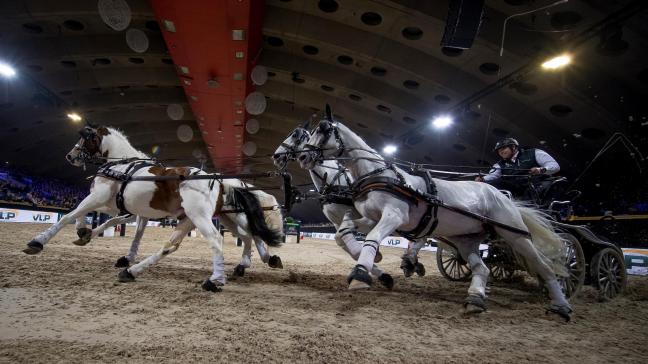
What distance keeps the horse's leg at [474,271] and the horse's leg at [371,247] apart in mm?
1142

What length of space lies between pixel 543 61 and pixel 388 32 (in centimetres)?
476

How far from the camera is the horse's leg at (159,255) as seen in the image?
3.96 meters

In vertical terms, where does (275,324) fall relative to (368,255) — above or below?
below

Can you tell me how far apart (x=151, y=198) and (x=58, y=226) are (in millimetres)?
1177

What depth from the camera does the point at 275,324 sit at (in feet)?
8.50

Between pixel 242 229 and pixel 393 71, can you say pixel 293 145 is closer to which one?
pixel 242 229

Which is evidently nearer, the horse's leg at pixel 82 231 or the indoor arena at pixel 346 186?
the indoor arena at pixel 346 186

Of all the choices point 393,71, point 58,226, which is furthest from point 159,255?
point 393,71

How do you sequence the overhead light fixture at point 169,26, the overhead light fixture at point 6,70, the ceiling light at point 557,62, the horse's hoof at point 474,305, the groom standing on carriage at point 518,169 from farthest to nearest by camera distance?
the overhead light fixture at point 6,70, the ceiling light at point 557,62, the overhead light fixture at point 169,26, the groom standing on carriage at point 518,169, the horse's hoof at point 474,305

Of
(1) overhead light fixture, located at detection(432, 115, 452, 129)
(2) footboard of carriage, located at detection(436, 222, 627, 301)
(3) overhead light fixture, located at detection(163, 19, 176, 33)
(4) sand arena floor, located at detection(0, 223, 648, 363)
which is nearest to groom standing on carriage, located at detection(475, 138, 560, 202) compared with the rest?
(2) footboard of carriage, located at detection(436, 222, 627, 301)

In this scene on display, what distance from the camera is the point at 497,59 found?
10539 millimetres

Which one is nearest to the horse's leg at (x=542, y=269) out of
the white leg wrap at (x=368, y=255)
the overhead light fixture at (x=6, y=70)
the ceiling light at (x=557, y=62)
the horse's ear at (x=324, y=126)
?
the white leg wrap at (x=368, y=255)

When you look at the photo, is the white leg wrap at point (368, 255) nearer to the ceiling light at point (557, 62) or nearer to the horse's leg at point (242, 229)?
the horse's leg at point (242, 229)

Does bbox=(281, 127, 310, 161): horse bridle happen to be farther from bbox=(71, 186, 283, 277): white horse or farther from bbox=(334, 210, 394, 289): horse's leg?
bbox=(71, 186, 283, 277): white horse
